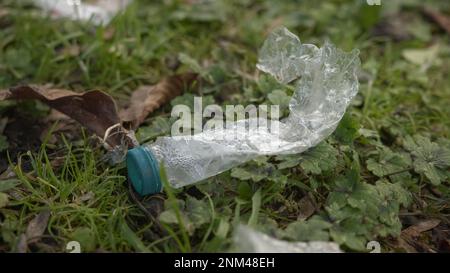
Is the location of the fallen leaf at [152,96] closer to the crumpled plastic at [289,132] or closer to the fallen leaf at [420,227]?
the crumpled plastic at [289,132]

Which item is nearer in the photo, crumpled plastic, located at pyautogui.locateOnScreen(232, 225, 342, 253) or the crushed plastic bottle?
crumpled plastic, located at pyautogui.locateOnScreen(232, 225, 342, 253)

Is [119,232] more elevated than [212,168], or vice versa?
[212,168]

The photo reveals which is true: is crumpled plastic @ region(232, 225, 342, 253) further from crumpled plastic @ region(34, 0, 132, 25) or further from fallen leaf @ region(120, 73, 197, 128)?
crumpled plastic @ region(34, 0, 132, 25)

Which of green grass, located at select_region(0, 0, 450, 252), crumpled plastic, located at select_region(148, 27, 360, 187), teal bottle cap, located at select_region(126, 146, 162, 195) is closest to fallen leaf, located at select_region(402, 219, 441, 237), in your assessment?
green grass, located at select_region(0, 0, 450, 252)

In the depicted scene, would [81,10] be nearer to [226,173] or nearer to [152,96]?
[152,96]

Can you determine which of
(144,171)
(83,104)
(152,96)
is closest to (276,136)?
(144,171)

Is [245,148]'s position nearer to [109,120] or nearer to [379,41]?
[109,120]
